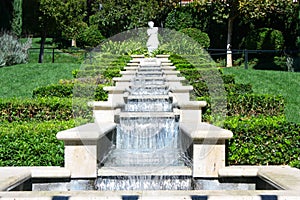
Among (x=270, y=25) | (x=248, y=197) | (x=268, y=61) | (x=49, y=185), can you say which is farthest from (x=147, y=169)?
(x=270, y=25)

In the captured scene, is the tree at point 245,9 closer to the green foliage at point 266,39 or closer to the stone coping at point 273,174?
the green foliage at point 266,39

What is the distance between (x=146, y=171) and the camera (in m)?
6.42

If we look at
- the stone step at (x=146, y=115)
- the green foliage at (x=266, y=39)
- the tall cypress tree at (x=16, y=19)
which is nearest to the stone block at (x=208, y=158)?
the stone step at (x=146, y=115)

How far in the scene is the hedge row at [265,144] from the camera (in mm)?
7027

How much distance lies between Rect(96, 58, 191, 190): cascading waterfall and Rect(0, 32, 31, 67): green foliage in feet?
26.0

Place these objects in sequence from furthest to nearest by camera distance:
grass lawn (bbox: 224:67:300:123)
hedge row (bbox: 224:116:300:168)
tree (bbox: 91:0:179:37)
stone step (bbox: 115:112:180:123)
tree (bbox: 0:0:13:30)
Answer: tree (bbox: 91:0:179:37) < tree (bbox: 0:0:13:30) < grass lawn (bbox: 224:67:300:123) < stone step (bbox: 115:112:180:123) < hedge row (bbox: 224:116:300:168)

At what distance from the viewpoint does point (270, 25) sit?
25.9m

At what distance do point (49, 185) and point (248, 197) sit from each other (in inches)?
105

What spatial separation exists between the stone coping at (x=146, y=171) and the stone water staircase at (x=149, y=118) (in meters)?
0.01

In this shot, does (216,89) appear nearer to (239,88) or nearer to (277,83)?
(239,88)

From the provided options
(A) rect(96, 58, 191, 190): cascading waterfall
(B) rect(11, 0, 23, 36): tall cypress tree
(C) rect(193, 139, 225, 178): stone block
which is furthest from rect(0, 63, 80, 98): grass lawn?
(C) rect(193, 139, 225, 178): stone block

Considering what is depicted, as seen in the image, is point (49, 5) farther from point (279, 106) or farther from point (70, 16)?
point (279, 106)

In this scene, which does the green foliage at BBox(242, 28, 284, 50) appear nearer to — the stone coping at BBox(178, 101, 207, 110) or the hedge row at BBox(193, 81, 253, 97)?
the hedge row at BBox(193, 81, 253, 97)

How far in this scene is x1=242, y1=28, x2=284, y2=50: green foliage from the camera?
24406 millimetres
